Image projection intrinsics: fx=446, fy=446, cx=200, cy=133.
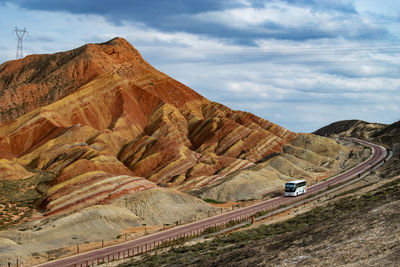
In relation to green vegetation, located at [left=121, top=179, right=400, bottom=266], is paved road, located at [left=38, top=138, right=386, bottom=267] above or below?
below

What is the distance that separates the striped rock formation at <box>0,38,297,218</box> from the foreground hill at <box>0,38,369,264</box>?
13.3 inches

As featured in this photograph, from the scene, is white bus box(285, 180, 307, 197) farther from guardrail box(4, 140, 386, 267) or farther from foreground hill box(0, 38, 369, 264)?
foreground hill box(0, 38, 369, 264)

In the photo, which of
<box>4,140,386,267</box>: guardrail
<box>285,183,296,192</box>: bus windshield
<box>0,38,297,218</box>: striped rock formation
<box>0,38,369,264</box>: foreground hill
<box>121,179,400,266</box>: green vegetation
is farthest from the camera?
<box>0,38,297,218</box>: striped rock formation

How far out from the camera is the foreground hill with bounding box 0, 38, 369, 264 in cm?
6756

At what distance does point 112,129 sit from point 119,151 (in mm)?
10236

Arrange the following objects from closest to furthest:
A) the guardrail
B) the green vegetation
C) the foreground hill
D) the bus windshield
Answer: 1. the green vegetation
2. the guardrail
3. the foreground hill
4. the bus windshield

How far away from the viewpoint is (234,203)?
260 ft

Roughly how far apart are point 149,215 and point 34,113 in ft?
233

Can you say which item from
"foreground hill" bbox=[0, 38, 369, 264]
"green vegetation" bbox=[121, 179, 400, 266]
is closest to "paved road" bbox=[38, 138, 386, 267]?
"foreground hill" bbox=[0, 38, 369, 264]

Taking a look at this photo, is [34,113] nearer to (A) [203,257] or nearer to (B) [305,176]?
(B) [305,176]

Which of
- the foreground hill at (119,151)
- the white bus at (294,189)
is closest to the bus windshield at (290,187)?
the white bus at (294,189)

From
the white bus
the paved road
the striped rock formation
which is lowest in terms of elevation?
the paved road

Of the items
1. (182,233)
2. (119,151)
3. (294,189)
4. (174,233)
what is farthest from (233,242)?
(119,151)

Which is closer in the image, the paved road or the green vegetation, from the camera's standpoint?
the green vegetation
